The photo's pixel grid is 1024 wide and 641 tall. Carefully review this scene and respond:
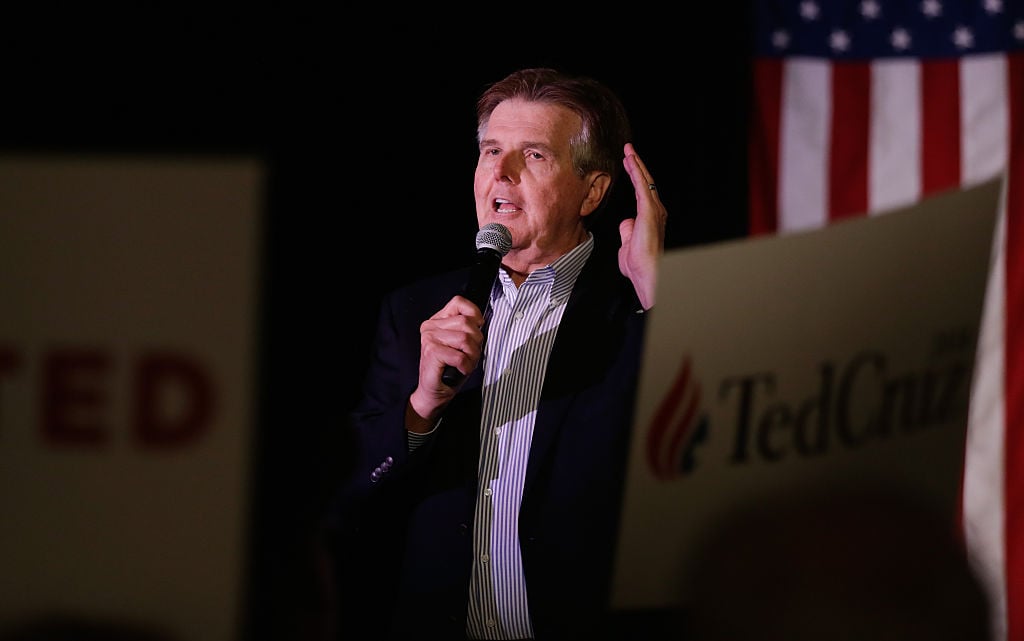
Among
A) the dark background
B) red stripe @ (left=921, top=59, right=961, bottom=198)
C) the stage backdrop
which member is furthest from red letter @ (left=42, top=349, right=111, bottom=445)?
Answer: red stripe @ (left=921, top=59, right=961, bottom=198)

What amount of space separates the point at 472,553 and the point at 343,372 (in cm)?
39

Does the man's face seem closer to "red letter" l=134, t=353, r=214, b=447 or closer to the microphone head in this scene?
the microphone head

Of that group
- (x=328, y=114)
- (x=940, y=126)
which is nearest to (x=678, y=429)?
(x=328, y=114)

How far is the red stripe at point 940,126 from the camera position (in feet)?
9.51

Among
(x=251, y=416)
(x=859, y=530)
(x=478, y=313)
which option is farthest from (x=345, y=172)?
(x=859, y=530)

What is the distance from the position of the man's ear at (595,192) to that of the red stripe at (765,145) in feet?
2.71

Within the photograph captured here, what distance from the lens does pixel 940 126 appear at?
9.56ft

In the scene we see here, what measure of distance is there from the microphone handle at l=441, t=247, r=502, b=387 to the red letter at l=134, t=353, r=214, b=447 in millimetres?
825

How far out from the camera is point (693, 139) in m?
2.47

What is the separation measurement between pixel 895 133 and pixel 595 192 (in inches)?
47.0

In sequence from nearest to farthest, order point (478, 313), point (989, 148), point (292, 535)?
point (292, 535) < point (478, 313) < point (989, 148)

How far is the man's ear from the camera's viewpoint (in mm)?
2098

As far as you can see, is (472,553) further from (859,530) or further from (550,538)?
(859,530)

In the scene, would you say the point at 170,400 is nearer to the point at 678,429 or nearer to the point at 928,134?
the point at 678,429
